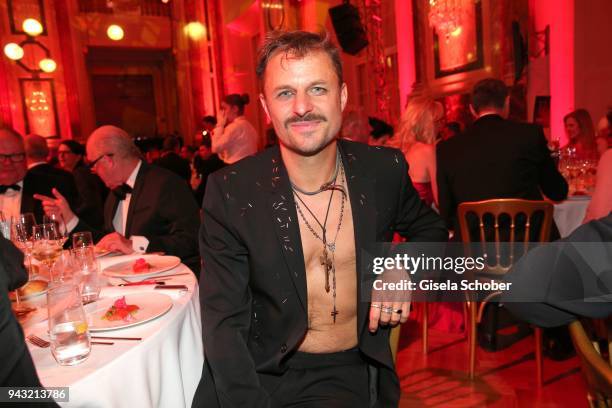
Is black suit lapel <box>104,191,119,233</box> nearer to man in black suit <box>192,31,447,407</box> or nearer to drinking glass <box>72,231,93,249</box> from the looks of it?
drinking glass <box>72,231,93,249</box>

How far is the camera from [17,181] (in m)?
3.91

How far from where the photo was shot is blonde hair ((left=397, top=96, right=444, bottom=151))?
416 centimetres

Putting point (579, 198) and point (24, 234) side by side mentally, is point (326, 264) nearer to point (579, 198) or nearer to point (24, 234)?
point (24, 234)

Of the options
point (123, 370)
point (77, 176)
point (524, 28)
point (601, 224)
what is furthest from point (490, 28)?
point (123, 370)

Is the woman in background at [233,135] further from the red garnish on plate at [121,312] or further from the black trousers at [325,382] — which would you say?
the black trousers at [325,382]

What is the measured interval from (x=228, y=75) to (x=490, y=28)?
10.4 metres

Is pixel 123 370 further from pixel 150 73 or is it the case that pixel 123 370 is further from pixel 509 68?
pixel 150 73

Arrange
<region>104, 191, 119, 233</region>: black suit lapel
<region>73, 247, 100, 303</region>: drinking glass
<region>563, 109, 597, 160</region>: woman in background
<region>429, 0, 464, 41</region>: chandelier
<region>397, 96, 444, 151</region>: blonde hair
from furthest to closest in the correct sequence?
<region>429, 0, 464, 41</region>: chandelier → <region>563, 109, 597, 160</region>: woman in background → <region>397, 96, 444, 151</region>: blonde hair → <region>104, 191, 119, 233</region>: black suit lapel → <region>73, 247, 100, 303</region>: drinking glass

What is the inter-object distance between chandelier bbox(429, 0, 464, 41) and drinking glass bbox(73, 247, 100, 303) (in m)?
7.42

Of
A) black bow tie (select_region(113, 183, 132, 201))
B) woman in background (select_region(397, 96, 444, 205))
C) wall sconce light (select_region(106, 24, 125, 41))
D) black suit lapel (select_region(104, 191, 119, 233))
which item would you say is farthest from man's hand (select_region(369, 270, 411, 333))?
wall sconce light (select_region(106, 24, 125, 41))

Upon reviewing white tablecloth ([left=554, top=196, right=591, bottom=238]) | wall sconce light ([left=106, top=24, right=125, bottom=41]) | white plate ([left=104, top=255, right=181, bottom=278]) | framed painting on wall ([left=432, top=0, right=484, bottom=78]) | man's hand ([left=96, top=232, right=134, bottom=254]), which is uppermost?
wall sconce light ([left=106, top=24, right=125, bottom=41])

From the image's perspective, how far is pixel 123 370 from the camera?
1321 mm

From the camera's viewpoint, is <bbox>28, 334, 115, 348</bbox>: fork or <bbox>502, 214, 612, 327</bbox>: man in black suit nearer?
<bbox>502, 214, 612, 327</bbox>: man in black suit

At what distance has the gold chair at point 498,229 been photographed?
9.23ft
